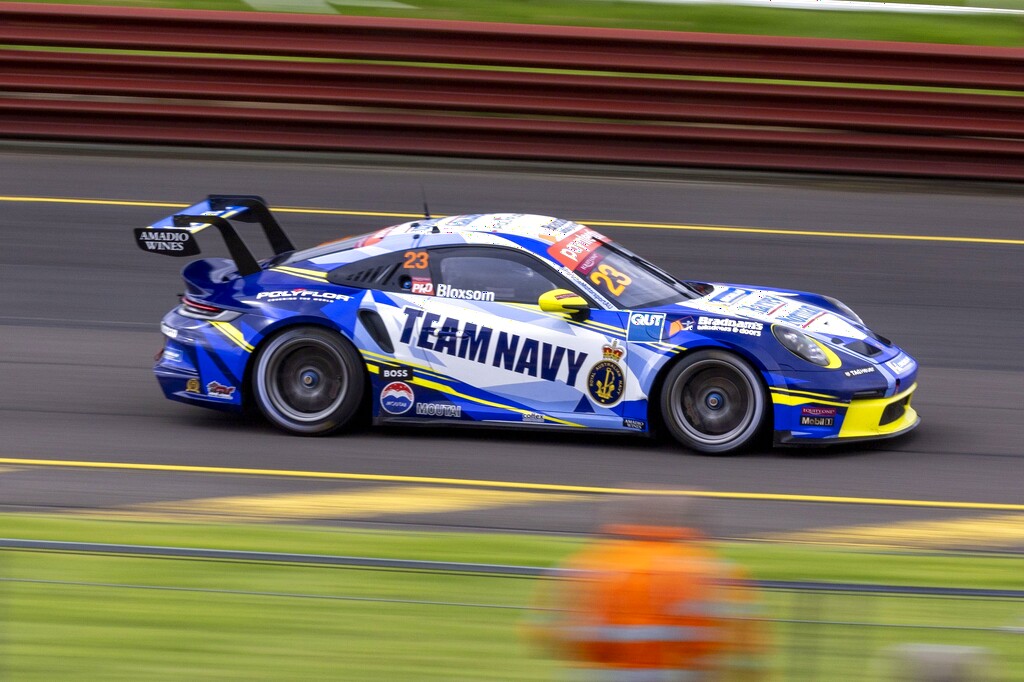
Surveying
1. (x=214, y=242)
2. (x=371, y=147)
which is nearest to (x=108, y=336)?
(x=214, y=242)

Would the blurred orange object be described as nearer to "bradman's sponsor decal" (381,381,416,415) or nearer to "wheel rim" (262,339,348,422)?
"bradman's sponsor decal" (381,381,416,415)

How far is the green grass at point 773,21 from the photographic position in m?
15.9

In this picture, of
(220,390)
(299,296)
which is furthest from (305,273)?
(220,390)

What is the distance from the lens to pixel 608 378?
8305 millimetres

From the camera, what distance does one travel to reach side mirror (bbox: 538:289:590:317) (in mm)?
8305

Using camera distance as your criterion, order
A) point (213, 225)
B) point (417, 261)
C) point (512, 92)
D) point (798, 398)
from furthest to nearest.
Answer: point (512, 92) → point (213, 225) → point (417, 261) → point (798, 398)

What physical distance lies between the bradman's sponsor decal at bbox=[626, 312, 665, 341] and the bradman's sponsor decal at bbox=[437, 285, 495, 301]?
87 centimetres

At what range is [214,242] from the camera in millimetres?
12750

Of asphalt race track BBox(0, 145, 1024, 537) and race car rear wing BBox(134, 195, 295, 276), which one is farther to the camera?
race car rear wing BBox(134, 195, 295, 276)

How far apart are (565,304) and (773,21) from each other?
893 centimetres

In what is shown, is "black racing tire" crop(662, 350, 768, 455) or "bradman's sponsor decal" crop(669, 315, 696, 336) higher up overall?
"bradman's sponsor decal" crop(669, 315, 696, 336)

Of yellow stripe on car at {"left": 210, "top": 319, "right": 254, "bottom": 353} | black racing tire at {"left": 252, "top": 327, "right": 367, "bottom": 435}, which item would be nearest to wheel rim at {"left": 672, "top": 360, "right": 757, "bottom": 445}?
black racing tire at {"left": 252, "top": 327, "right": 367, "bottom": 435}

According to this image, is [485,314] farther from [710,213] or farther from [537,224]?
[710,213]

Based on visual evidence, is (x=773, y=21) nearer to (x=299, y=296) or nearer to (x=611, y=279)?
(x=611, y=279)
